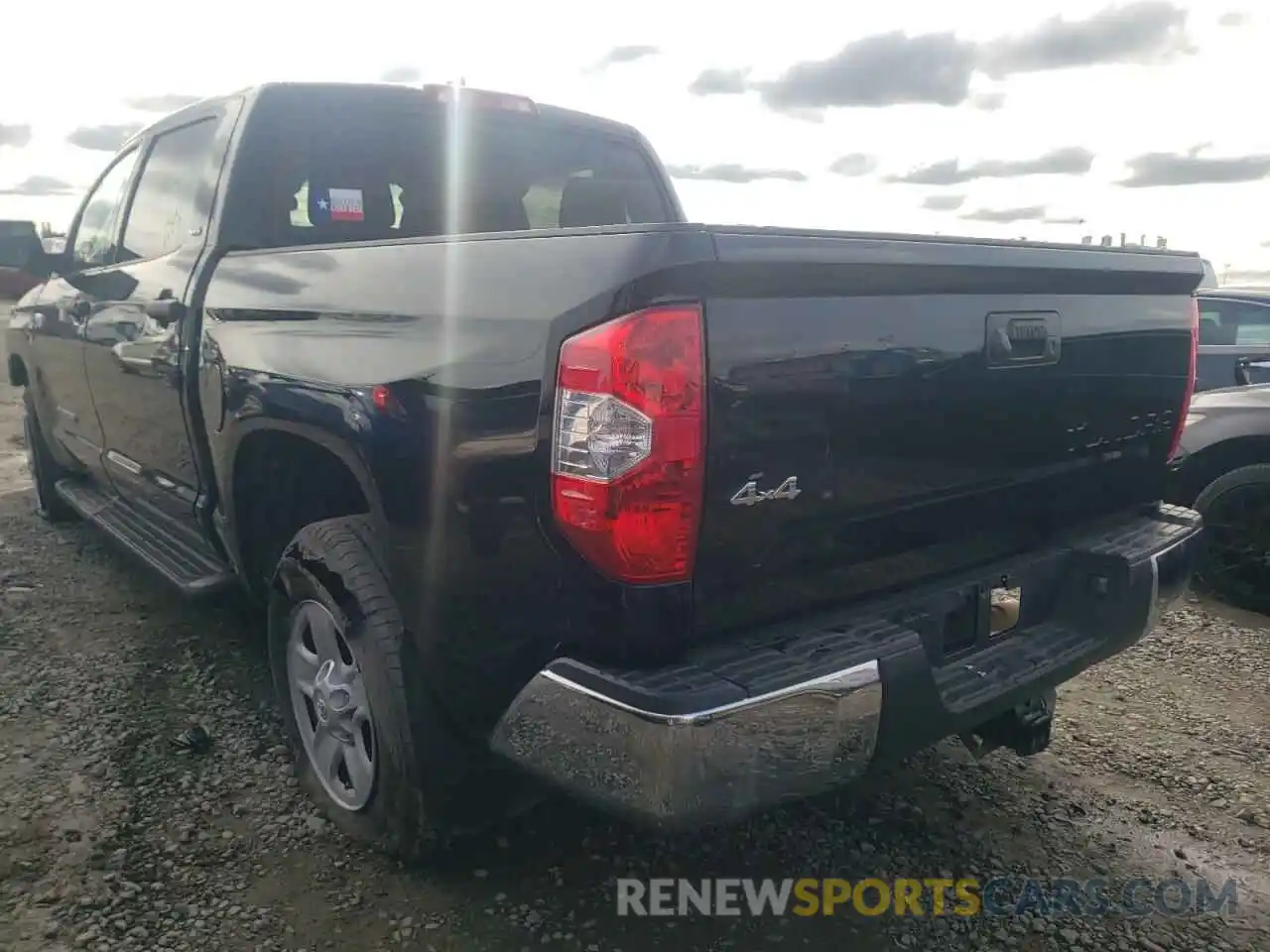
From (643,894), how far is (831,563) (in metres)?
0.98

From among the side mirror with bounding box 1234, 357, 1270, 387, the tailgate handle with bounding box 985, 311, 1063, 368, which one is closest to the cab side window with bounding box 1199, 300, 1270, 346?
the side mirror with bounding box 1234, 357, 1270, 387

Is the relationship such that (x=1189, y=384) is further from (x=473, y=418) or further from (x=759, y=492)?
(x=473, y=418)

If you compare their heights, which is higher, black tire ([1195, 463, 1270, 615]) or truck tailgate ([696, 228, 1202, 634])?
truck tailgate ([696, 228, 1202, 634])

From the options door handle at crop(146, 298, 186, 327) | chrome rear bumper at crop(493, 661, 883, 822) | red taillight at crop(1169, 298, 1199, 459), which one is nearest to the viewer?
chrome rear bumper at crop(493, 661, 883, 822)

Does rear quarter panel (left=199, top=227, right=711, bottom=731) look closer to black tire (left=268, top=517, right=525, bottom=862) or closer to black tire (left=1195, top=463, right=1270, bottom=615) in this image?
black tire (left=268, top=517, right=525, bottom=862)

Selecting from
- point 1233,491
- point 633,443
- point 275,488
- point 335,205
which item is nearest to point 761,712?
point 633,443

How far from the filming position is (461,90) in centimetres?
353

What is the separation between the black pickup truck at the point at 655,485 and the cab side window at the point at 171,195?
9 cm

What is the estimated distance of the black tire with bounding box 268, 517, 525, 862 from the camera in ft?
6.96

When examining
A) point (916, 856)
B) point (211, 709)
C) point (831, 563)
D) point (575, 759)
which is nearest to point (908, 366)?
point (831, 563)

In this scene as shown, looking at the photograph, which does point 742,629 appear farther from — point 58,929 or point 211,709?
point 211,709

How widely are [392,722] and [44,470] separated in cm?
436

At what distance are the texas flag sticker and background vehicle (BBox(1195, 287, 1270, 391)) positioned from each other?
621 centimetres

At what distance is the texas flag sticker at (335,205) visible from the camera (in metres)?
3.23
